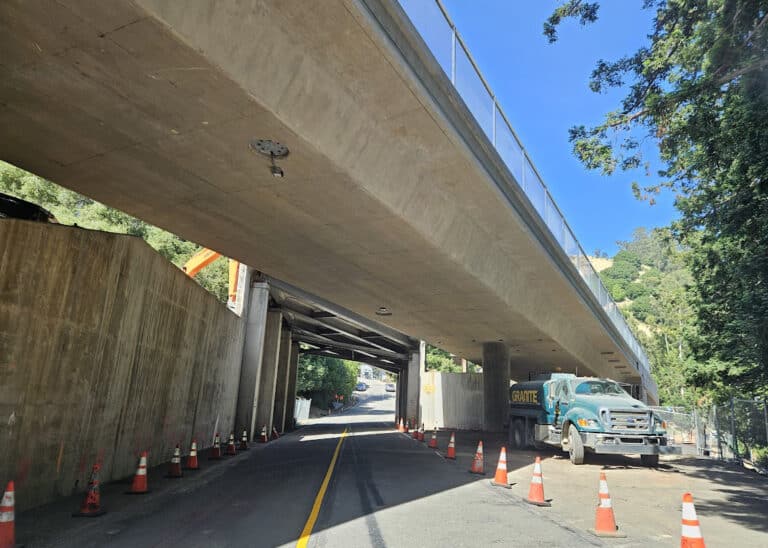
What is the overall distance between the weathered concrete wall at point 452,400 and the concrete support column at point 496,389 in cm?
1015

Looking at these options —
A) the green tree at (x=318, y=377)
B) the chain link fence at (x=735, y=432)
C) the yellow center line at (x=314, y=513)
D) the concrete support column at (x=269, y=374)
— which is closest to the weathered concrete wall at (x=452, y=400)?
the concrete support column at (x=269, y=374)

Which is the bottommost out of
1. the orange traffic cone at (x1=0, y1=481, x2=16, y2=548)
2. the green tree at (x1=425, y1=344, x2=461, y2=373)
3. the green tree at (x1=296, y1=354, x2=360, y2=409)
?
the orange traffic cone at (x1=0, y1=481, x2=16, y2=548)

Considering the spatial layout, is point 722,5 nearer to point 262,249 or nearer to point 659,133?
point 659,133

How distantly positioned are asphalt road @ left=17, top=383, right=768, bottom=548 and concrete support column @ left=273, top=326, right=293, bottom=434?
21034mm

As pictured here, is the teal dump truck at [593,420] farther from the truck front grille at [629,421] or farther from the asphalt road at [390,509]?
the asphalt road at [390,509]

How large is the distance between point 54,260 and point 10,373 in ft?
6.32

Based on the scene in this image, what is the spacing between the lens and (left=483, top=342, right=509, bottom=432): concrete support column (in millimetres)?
27406

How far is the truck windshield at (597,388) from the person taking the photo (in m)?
17.3

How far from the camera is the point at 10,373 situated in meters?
8.12

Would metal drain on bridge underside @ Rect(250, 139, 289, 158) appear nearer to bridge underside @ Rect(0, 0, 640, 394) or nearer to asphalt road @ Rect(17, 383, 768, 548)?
bridge underside @ Rect(0, 0, 640, 394)

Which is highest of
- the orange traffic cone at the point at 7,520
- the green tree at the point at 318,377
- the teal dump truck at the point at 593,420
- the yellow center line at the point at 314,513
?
the green tree at the point at 318,377

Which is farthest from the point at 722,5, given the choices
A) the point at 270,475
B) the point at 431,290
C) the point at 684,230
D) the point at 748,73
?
the point at 270,475

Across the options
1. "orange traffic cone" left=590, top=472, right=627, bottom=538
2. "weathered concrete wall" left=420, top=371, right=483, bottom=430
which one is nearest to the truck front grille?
"orange traffic cone" left=590, top=472, right=627, bottom=538

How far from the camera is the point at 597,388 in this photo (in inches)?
688
